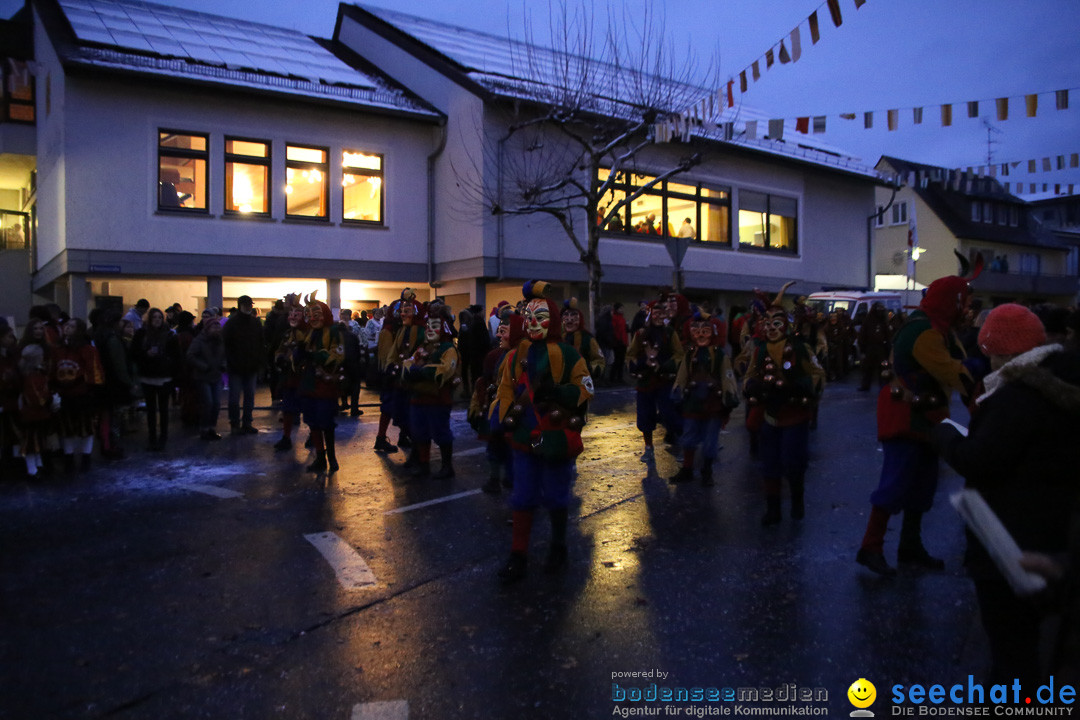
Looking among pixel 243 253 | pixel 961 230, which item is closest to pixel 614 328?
pixel 243 253

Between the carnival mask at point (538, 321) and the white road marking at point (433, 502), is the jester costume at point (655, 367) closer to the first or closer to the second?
the white road marking at point (433, 502)

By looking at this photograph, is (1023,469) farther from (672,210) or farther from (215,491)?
(672,210)

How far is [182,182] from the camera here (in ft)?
61.6

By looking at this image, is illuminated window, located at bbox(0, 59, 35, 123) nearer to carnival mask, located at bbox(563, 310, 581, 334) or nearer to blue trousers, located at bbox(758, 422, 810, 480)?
carnival mask, located at bbox(563, 310, 581, 334)

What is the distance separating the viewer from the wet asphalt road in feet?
12.7

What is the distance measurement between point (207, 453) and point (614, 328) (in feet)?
34.0

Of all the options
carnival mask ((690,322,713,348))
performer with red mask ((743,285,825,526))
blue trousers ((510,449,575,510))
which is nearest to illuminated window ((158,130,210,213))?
carnival mask ((690,322,713,348))

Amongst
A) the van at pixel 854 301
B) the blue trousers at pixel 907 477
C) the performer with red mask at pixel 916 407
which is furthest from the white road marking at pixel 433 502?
the van at pixel 854 301

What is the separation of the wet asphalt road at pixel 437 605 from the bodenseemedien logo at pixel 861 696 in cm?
7

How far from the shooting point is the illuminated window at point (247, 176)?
1931 centimetres

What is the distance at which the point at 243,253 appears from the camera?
1941cm

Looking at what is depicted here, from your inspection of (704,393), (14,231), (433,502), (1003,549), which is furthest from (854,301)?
(14,231)

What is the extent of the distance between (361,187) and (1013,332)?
19.4 metres

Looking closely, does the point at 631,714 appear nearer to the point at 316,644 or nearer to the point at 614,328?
the point at 316,644
